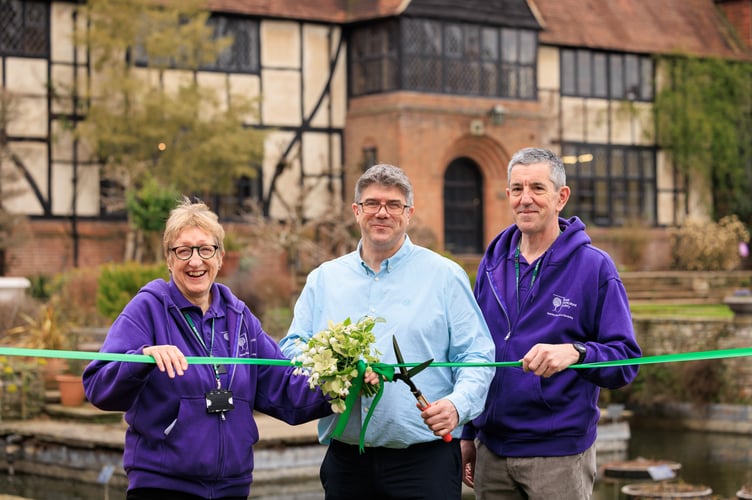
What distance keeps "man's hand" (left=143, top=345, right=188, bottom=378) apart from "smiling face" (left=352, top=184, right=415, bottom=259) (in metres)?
0.96

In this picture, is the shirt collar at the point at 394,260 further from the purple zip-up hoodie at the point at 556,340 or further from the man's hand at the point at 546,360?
the man's hand at the point at 546,360

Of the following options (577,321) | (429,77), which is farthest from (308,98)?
(577,321)

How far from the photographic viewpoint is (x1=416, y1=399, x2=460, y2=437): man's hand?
4.54 m

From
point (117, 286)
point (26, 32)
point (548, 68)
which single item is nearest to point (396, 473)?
point (117, 286)

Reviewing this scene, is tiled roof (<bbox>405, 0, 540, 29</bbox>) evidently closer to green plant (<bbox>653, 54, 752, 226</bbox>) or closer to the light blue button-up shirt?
green plant (<bbox>653, 54, 752, 226</bbox>)

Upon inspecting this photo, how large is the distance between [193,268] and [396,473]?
1132mm

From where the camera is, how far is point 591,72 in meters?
31.3

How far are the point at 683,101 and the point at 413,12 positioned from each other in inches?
356

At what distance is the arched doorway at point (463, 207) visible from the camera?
95.0ft

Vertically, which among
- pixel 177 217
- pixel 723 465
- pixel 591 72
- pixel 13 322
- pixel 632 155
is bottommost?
pixel 723 465

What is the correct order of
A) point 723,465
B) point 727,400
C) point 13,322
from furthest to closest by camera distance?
1. point 727,400
2. point 13,322
3. point 723,465

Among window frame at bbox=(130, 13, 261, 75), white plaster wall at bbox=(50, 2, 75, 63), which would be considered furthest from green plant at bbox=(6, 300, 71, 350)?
window frame at bbox=(130, 13, 261, 75)

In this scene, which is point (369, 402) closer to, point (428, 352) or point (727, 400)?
point (428, 352)

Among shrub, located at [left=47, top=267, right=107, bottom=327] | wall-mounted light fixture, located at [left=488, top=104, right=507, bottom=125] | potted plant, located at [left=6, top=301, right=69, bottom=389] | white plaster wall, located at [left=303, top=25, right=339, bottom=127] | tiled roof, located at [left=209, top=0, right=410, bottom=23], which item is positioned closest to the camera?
potted plant, located at [left=6, top=301, right=69, bottom=389]
